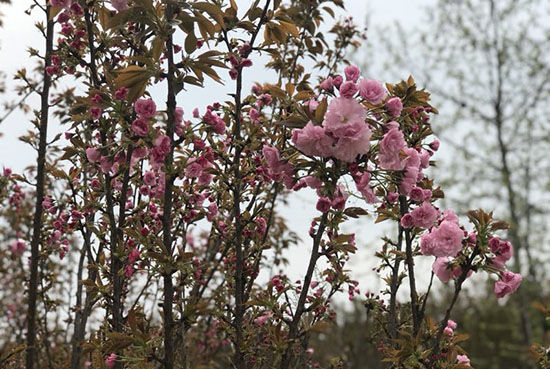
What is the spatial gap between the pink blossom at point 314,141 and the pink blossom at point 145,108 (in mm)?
502

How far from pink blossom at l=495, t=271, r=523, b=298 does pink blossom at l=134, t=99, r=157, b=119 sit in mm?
1462

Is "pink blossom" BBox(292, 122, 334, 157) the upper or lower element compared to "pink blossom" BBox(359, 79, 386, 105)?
lower

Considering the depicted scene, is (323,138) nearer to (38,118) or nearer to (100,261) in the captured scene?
(100,261)

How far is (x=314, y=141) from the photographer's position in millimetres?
1899

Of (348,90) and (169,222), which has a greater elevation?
(348,90)

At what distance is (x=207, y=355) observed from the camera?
5.23 meters

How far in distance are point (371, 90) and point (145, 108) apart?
80 cm

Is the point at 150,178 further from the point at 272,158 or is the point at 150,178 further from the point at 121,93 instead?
the point at 272,158

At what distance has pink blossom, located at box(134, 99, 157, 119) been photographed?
192cm

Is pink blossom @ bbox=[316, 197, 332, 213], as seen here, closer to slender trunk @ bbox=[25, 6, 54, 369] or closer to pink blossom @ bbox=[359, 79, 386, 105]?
pink blossom @ bbox=[359, 79, 386, 105]

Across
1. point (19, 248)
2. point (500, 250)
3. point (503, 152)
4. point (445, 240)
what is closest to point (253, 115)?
point (445, 240)

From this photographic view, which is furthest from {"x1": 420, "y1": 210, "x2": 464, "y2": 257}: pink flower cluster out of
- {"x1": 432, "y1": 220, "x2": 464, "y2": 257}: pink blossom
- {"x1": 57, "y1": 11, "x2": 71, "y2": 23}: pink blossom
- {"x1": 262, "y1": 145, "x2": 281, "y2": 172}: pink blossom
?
{"x1": 57, "y1": 11, "x2": 71, "y2": 23}: pink blossom

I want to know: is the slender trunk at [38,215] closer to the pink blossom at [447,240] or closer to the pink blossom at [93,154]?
the pink blossom at [93,154]

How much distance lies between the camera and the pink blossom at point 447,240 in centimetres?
210
